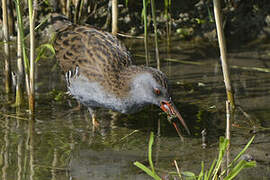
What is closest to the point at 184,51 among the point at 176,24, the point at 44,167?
the point at 176,24

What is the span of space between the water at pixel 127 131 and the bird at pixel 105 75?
0.28 metres

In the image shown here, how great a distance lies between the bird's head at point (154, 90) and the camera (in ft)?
16.4

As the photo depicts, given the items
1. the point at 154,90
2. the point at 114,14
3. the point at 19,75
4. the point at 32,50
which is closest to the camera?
the point at 154,90

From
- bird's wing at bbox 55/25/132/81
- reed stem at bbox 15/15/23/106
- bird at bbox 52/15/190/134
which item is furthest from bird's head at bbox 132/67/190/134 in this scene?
reed stem at bbox 15/15/23/106

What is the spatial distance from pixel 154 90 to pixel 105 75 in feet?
1.88

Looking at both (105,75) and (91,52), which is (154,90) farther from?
(91,52)

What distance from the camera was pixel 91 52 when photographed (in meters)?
5.57

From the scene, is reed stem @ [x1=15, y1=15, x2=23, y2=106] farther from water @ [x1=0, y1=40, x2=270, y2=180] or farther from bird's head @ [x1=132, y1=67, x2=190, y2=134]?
→ bird's head @ [x1=132, y1=67, x2=190, y2=134]

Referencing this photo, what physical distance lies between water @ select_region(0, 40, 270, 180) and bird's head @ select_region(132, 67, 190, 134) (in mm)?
386

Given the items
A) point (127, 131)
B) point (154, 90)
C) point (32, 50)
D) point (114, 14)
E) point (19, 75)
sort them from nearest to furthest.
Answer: point (154, 90)
point (32, 50)
point (127, 131)
point (19, 75)
point (114, 14)

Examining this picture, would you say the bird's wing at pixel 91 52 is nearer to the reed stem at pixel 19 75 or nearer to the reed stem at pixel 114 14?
the reed stem at pixel 114 14

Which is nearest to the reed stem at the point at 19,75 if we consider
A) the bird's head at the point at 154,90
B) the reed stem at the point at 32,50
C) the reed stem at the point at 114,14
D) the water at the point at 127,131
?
the water at the point at 127,131

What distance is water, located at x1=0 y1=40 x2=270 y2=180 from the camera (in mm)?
4684

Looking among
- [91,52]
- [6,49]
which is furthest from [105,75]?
[6,49]
